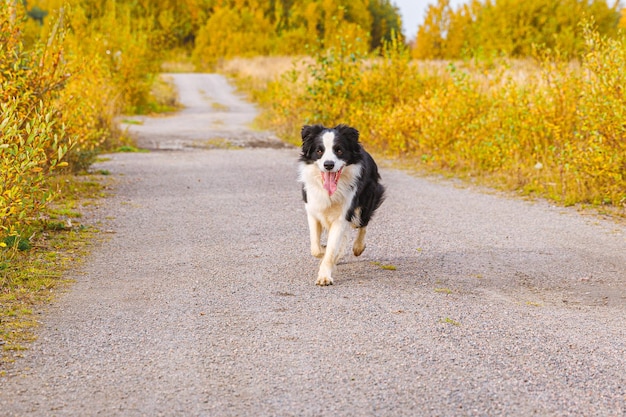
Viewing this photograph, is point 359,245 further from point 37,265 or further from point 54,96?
point 54,96

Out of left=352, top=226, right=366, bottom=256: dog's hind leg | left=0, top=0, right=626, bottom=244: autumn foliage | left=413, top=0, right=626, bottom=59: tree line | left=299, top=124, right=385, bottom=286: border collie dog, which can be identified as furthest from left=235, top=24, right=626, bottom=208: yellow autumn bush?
left=413, top=0, right=626, bottom=59: tree line

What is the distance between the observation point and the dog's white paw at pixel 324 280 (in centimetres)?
620

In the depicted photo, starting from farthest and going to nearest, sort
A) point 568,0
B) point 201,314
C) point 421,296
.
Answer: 1. point 568,0
2. point 421,296
3. point 201,314

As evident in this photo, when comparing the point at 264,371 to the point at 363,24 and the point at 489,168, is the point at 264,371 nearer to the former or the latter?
the point at 489,168

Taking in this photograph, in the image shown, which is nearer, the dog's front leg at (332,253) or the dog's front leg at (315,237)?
the dog's front leg at (332,253)

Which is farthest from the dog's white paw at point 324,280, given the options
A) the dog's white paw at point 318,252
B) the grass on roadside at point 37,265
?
the grass on roadside at point 37,265

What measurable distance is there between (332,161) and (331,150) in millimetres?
110

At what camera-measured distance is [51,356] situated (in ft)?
14.9

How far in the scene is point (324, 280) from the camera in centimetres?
620

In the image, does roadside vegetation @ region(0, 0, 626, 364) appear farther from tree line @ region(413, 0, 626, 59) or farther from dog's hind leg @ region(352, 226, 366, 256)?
tree line @ region(413, 0, 626, 59)

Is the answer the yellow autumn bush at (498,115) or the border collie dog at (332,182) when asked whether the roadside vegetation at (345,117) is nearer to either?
the yellow autumn bush at (498,115)

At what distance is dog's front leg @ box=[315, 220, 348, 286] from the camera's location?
621 centimetres

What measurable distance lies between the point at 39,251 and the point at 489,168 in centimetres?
805

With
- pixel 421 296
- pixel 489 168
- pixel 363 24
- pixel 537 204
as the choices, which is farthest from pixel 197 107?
pixel 363 24
